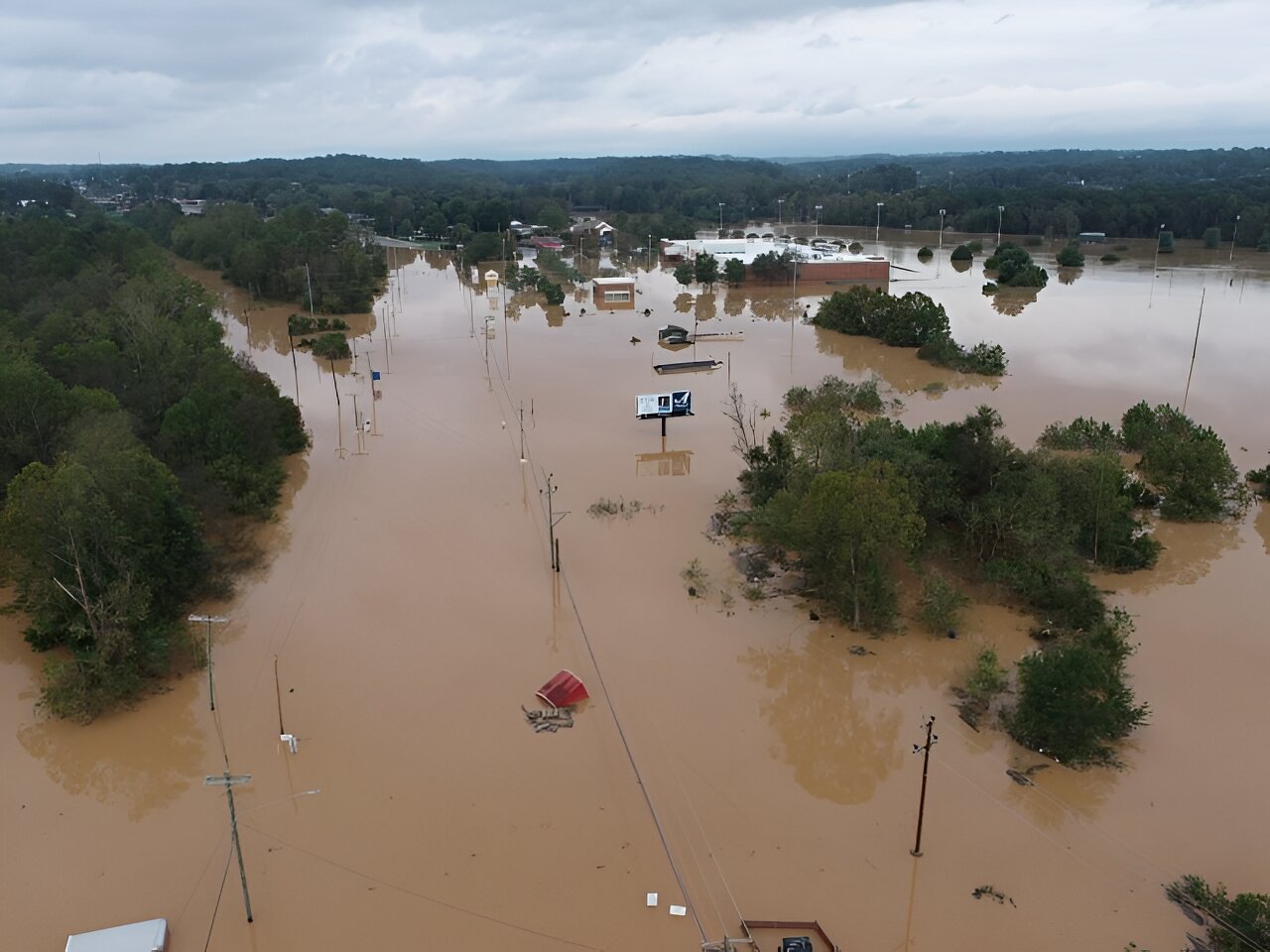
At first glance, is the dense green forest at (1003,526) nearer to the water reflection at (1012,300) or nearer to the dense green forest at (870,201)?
the water reflection at (1012,300)

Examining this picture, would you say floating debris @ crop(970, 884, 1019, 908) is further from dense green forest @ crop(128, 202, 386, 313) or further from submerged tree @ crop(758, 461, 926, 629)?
dense green forest @ crop(128, 202, 386, 313)

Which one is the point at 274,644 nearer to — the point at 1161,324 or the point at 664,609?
the point at 664,609

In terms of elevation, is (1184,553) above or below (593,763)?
above

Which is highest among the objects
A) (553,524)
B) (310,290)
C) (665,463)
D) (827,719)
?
(310,290)

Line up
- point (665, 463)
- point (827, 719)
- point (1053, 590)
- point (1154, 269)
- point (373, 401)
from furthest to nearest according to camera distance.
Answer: point (1154, 269) < point (373, 401) < point (665, 463) < point (1053, 590) < point (827, 719)

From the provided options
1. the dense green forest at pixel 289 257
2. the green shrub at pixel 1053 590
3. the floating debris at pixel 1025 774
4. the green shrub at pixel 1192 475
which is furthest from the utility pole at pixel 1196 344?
the dense green forest at pixel 289 257

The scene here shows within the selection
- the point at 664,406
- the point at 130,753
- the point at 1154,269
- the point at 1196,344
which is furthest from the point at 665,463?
the point at 1154,269

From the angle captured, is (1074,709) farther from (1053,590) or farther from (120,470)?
(120,470)

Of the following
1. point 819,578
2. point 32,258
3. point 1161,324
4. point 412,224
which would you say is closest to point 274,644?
point 819,578
